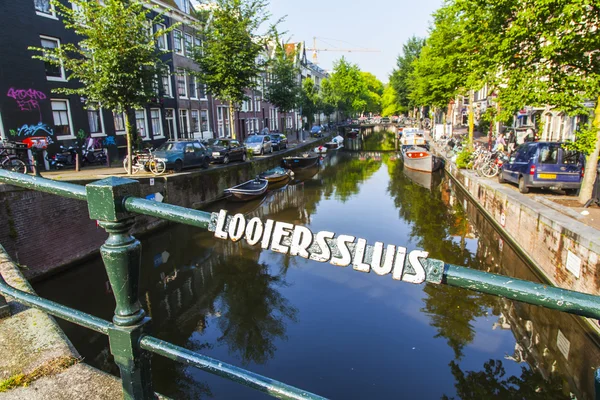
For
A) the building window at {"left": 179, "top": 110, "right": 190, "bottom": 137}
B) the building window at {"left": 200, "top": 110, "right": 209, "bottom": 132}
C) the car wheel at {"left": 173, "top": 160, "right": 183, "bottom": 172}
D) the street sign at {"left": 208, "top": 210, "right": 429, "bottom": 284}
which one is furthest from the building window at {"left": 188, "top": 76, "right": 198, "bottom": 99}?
the street sign at {"left": 208, "top": 210, "right": 429, "bottom": 284}

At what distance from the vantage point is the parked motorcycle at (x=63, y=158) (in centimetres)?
1672

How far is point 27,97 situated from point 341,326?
1624 centimetres

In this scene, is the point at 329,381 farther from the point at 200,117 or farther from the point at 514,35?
the point at 200,117

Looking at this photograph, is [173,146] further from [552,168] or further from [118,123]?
[552,168]

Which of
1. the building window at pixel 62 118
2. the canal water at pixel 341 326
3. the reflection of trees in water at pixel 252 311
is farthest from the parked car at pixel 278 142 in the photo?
the reflection of trees in water at pixel 252 311

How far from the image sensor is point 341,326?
8.59 m

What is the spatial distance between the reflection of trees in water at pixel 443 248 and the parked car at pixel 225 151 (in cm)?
939

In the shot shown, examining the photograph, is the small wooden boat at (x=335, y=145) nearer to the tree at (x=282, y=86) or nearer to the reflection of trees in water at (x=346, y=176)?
the reflection of trees in water at (x=346, y=176)

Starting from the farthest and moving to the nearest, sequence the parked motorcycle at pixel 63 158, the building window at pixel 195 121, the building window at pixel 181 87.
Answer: the building window at pixel 195 121
the building window at pixel 181 87
the parked motorcycle at pixel 63 158

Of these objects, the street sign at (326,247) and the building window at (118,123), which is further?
the building window at (118,123)

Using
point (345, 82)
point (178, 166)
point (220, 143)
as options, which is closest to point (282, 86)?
point (220, 143)

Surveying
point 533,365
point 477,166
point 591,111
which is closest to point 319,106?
point 477,166

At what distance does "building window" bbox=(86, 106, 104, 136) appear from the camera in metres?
19.7

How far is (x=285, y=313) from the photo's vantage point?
30.4 feet
